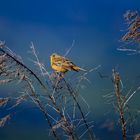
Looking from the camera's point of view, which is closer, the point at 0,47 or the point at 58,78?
the point at 0,47

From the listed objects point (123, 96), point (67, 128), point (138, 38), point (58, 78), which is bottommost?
point (67, 128)

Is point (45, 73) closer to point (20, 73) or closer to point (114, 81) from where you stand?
point (20, 73)

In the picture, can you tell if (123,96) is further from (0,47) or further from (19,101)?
(0,47)

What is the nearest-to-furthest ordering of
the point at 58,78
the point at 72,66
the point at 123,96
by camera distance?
the point at 123,96 < the point at 58,78 < the point at 72,66

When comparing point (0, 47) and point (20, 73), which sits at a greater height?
point (0, 47)

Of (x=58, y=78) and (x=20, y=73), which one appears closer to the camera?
(x=20, y=73)

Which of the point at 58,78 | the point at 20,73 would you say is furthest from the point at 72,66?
the point at 20,73

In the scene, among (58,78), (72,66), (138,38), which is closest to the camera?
(138,38)

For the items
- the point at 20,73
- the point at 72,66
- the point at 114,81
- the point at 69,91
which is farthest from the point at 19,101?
the point at 72,66

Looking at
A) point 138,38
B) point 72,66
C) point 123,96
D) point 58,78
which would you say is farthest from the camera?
point 72,66
